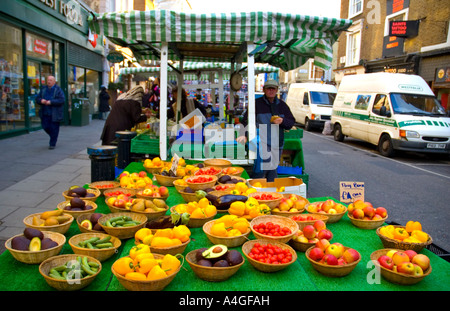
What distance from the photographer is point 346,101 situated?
621 inches

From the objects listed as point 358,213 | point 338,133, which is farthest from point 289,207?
point 338,133

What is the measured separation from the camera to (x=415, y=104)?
503 inches

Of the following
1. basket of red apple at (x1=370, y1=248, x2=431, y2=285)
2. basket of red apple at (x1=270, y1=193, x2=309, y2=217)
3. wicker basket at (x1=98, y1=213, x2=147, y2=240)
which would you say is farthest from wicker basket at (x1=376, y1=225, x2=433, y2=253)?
wicker basket at (x1=98, y1=213, x2=147, y2=240)

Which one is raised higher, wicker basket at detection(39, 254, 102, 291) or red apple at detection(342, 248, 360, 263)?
red apple at detection(342, 248, 360, 263)

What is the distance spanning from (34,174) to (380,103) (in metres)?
11.4

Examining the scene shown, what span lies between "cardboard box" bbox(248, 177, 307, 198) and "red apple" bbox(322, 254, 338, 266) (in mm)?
1663

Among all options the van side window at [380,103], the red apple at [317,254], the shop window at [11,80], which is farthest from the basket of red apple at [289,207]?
the shop window at [11,80]

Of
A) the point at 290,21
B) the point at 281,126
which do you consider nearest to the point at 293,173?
the point at 281,126

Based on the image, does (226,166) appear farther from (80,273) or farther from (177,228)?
(80,273)

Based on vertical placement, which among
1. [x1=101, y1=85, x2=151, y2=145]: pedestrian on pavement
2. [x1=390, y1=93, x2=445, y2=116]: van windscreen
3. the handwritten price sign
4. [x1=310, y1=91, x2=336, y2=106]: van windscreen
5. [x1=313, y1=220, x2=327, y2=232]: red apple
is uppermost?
[x1=310, y1=91, x2=336, y2=106]: van windscreen

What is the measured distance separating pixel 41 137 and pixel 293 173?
379 inches

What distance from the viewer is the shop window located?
1147 centimetres

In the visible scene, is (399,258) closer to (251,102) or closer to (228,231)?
(228,231)

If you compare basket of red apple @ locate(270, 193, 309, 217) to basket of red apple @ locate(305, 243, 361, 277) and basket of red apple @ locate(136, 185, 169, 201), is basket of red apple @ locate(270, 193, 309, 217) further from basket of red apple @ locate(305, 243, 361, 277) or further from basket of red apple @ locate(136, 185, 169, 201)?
basket of red apple @ locate(136, 185, 169, 201)
